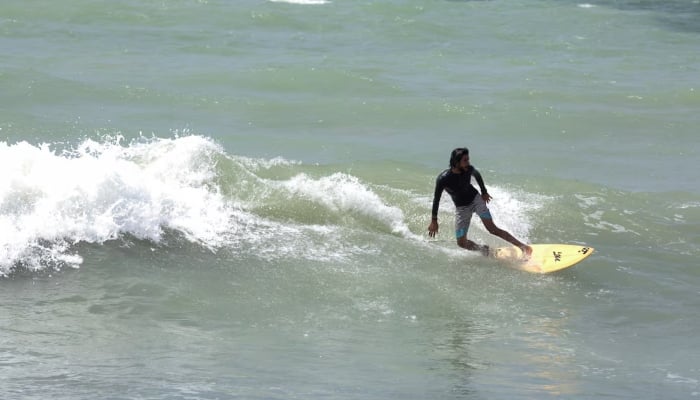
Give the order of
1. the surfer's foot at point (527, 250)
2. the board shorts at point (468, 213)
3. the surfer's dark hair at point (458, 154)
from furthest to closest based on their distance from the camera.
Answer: the board shorts at point (468, 213), the surfer's foot at point (527, 250), the surfer's dark hair at point (458, 154)

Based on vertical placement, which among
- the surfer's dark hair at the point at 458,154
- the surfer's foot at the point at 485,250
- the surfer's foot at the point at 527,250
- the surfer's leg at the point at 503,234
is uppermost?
the surfer's dark hair at the point at 458,154

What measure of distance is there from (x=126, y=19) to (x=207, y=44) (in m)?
3.42

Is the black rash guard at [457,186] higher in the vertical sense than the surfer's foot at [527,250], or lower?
higher

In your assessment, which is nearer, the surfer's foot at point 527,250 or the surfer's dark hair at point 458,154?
the surfer's dark hair at point 458,154

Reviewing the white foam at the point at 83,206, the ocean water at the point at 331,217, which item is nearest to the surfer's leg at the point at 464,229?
the ocean water at the point at 331,217

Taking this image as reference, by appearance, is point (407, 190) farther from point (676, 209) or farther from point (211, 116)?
point (211, 116)

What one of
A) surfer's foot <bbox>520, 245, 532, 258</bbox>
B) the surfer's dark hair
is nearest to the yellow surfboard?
surfer's foot <bbox>520, 245, 532, 258</bbox>

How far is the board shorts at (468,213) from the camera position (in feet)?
37.4

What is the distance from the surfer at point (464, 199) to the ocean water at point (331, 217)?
0.33 metres

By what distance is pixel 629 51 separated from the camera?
25.6m

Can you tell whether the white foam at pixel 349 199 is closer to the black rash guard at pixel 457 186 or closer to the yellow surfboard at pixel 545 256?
the black rash guard at pixel 457 186

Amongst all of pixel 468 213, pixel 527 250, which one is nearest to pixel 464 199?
pixel 468 213

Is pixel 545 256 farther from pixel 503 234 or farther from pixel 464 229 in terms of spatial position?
pixel 464 229

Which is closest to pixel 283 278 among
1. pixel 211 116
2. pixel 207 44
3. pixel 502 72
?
pixel 211 116
